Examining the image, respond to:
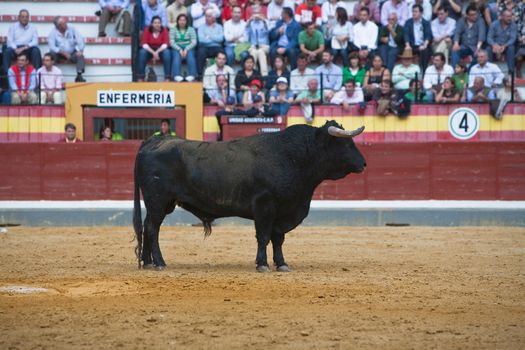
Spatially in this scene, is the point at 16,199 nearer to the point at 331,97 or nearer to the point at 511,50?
the point at 331,97

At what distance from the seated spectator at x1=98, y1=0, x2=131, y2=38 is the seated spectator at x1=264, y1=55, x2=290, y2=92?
2941mm

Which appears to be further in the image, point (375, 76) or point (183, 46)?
point (183, 46)

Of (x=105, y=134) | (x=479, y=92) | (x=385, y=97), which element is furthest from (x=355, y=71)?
(x=105, y=134)

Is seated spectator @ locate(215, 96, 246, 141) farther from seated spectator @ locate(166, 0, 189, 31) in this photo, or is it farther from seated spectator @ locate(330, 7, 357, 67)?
seated spectator @ locate(330, 7, 357, 67)

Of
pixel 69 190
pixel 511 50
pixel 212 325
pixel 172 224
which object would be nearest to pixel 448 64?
pixel 511 50

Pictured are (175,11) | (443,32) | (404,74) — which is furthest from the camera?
(175,11)

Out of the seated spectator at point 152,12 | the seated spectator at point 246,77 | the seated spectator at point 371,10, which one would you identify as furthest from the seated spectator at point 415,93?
the seated spectator at point 152,12

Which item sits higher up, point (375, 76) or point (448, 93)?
point (375, 76)

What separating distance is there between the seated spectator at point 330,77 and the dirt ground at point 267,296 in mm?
4341

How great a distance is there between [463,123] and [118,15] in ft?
21.4

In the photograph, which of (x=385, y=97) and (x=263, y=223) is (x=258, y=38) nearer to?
(x=385, y=97)

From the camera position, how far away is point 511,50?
18875 millimetres

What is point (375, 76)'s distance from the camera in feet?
59.8

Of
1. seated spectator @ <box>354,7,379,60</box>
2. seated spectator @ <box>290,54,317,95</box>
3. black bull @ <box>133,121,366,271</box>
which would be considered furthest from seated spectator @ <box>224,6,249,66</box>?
black bull @ <box>133,121,366,271</box>
